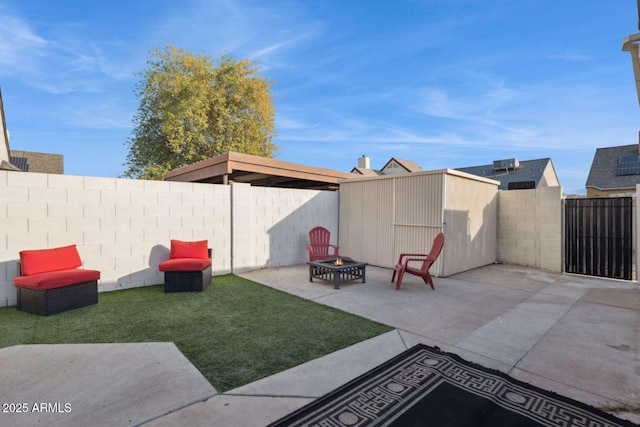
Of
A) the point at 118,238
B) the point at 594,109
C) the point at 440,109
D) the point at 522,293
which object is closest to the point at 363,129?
the point at 440,109

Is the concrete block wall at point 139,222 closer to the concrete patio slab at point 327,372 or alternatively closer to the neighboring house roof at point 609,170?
the concrete patio slab at point 327,372

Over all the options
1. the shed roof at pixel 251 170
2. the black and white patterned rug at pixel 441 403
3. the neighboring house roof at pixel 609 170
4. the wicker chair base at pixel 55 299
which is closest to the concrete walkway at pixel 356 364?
the black and white patterned rug at pixel 441 403

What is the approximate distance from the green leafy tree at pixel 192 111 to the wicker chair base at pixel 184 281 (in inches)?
505

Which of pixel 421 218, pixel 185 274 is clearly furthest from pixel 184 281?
pixel 421 218

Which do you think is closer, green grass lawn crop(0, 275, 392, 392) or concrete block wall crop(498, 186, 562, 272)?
green grass lawn crop(0, 275, 392, 392)

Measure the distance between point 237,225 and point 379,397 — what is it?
5.22m

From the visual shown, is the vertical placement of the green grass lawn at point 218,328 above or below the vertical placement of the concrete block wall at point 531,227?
below

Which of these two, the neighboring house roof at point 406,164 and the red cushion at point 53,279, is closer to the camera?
the red cushion at point 53,279

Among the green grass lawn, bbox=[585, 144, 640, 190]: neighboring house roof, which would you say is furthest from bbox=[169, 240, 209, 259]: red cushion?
bbox=[585, 144, 640, 190]: neighboring house roof

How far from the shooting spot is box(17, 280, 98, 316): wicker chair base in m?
3.74

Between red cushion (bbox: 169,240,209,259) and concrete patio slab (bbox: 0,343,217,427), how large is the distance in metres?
2.54

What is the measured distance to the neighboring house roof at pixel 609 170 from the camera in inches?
660

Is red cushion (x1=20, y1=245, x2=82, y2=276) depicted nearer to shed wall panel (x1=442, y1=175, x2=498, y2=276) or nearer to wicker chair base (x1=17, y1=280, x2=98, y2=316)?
wicker chair base (x1=17, y1=280, x2=98, y2=316)

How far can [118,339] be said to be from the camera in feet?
10.2
